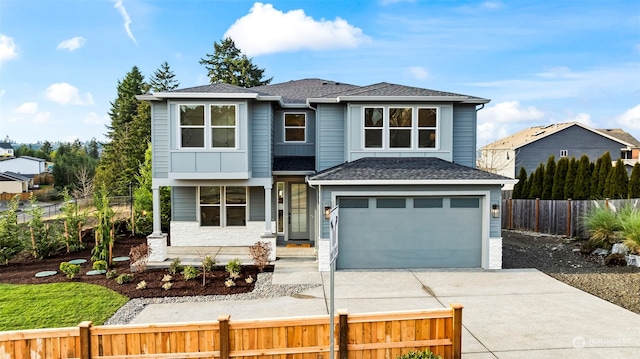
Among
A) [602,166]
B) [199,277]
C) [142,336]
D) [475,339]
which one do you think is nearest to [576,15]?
[602,166]

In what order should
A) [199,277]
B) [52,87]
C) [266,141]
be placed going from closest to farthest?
[199,277], [266,141], [52,87]

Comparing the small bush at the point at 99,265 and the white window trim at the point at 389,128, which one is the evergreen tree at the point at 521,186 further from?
the small bush at the point at 99,265

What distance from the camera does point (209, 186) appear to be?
46.1 ft

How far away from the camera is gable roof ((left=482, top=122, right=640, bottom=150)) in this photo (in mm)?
32562

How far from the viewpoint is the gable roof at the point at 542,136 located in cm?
3256

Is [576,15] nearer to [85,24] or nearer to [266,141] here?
[266,141]

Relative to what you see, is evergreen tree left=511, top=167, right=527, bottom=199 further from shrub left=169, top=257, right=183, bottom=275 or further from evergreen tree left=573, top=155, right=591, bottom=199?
shrub left=169, top=257, right=183, bottom=275

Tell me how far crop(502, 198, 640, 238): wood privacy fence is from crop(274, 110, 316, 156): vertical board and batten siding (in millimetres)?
10240

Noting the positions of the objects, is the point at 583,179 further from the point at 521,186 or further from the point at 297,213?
the point at 297,213

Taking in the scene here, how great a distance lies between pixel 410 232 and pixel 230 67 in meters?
28.2

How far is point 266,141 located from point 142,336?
27.6 ft

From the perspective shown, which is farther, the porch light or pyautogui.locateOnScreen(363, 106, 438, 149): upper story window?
pyautogui.locateOnScreen(363, 106, 438, 149): upper story window

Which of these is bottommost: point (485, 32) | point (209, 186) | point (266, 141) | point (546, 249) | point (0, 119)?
point (546, 249)

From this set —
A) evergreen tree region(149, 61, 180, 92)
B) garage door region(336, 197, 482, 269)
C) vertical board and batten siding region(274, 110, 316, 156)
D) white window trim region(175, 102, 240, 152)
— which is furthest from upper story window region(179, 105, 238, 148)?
evergreen tree region(149, 61, 180, 92)
